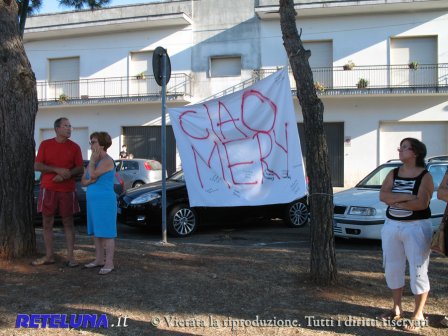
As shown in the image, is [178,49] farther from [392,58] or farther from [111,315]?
[111,315]

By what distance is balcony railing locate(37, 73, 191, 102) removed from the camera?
22156mm

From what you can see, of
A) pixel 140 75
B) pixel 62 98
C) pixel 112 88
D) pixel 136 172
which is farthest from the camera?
pixel 62 98

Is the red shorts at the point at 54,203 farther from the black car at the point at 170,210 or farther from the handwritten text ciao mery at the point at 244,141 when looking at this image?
the black car at the point at 170,210

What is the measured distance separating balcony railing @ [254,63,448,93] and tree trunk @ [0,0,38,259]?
1523 cm

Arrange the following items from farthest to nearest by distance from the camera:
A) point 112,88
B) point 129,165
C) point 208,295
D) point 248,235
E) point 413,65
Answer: point 112,88 → point 413,65 → point 129,165 → point 248,235 → point 208,295

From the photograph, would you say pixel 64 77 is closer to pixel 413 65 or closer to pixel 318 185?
pixel 413 65

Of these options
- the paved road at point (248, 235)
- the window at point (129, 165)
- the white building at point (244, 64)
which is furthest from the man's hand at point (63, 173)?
the white building at point (244, 64)

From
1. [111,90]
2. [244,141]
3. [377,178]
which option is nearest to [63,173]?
[244,141]

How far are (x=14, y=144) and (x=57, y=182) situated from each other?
719mm

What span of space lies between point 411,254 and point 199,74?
19043 millimetres

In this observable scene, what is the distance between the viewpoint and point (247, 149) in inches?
221

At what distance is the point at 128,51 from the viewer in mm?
22938

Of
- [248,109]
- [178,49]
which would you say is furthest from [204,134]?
[178,49]

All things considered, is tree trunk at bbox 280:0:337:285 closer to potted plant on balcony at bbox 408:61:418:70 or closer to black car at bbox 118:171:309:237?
black car at bbox 118:171:309:237
